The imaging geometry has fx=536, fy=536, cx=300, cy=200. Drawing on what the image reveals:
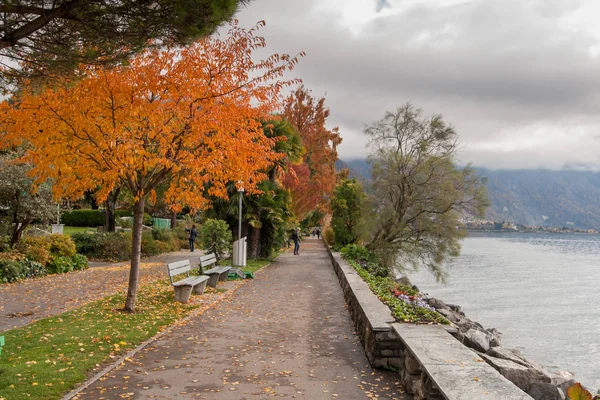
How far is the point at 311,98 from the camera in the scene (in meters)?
46.1

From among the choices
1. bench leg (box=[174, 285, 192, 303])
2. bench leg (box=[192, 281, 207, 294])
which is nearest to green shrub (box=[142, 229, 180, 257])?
bench leg (box=[192, 281, 207, 294])

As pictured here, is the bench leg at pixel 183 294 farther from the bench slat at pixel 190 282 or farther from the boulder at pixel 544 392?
the boulder at pixel 544 392

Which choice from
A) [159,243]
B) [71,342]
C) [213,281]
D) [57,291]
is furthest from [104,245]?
[71,342]

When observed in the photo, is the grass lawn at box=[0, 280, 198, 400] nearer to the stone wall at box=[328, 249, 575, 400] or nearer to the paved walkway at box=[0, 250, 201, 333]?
the paved walkway at box=[0, 250, 201, 333]

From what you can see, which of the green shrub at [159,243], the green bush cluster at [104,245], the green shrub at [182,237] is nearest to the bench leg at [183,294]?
the green bush cluster at [104,245]

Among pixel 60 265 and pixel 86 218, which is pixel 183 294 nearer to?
pixel 60 265

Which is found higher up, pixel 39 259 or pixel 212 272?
pixel 39 259

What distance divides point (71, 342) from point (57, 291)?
6964 millimetres

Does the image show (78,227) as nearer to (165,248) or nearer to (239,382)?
(165,248)

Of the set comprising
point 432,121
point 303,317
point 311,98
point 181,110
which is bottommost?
point 303,317

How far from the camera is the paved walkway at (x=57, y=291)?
10.9 m

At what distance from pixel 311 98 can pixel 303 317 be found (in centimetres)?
3652

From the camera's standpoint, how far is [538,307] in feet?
82.2

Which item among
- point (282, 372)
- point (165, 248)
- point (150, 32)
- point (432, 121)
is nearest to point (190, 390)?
point (282, 372)
